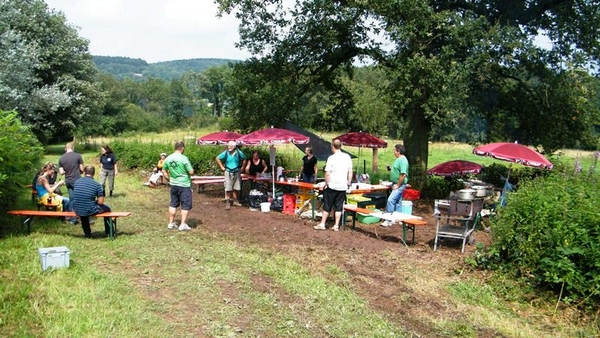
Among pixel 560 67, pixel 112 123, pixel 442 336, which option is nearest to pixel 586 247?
pixel 442 336

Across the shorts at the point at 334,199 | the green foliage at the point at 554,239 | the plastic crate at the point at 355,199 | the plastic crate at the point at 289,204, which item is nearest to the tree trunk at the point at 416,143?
the plastic crate at the point at 355,199

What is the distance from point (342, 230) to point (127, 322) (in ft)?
18.0

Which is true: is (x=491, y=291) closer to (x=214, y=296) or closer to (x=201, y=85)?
(x=214, y=296)

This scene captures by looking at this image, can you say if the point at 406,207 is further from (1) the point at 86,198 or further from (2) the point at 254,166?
(1) the point at 86,198

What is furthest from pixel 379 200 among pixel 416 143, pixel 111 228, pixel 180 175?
pixel 111 228

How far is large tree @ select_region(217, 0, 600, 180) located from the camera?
39.6 feet

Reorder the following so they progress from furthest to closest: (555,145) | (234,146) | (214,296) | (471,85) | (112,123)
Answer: (112,123), (555,145), (471,85), (234,146), (214,296)

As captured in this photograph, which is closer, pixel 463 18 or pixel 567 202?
pixel 567 202

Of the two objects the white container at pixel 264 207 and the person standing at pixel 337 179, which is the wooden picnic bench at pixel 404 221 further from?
the white container at pixel 264 207

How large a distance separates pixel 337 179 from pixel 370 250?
1.76 metres

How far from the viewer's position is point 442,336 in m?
5.13

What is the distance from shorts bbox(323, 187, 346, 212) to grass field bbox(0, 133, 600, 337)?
167cm

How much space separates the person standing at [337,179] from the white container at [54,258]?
4.73 meters

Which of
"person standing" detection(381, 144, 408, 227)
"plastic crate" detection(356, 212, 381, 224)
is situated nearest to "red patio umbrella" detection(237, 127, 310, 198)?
"plastic crate" detection(356, 212, 381, 224)
